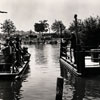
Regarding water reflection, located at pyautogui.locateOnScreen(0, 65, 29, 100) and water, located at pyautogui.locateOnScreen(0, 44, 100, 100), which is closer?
water, located at pyautogui.locateOnScreen(0, 44, 100, 100)

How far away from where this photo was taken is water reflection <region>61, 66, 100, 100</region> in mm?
14080

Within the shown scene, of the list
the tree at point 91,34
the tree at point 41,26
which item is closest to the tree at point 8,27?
the tree at point 41,26

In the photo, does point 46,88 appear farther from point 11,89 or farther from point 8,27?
point 8,27

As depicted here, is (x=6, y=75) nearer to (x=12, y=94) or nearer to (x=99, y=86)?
(x=12, y=94)

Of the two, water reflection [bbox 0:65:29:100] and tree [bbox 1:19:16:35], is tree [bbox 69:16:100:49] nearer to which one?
water reflection [bbox 0:65:29:100]

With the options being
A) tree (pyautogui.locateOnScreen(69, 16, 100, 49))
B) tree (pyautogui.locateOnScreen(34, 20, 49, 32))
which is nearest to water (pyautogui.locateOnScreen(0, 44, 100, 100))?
tree (pyautogui.locateOnScreen(69, 16, 100, 49))

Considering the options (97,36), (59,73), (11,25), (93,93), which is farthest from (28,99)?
(11,25)

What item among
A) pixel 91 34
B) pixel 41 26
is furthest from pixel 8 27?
pixel 91 34

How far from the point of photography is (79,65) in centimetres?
1944

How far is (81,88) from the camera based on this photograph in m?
16.2

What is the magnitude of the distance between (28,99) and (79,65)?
247 inches

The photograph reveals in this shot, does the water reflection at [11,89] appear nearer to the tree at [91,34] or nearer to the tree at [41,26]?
the tree at [91,34]

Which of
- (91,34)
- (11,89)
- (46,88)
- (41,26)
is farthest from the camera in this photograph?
(41,26)

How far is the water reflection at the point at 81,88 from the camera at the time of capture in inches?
554
